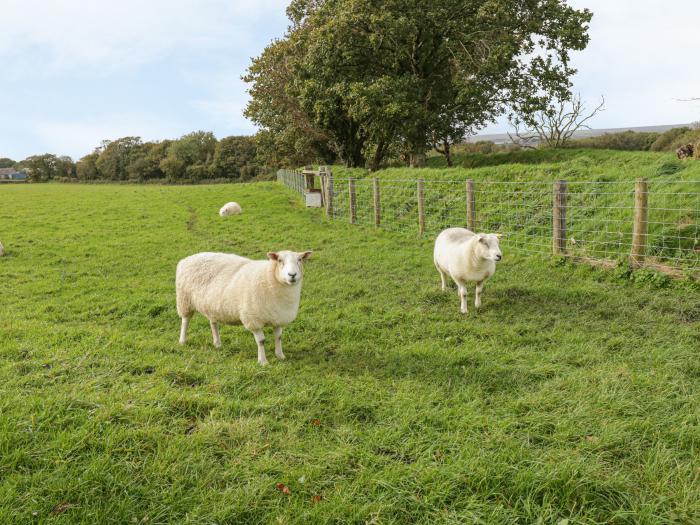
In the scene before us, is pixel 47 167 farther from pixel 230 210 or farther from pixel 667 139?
pixel 667 139

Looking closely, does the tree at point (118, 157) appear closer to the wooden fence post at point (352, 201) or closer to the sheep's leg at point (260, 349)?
the wooden fence post at point (352, 201)

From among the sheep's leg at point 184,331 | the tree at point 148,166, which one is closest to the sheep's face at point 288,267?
the sheep's leg at point 184,331

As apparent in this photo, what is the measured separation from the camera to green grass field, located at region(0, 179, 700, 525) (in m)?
2.83

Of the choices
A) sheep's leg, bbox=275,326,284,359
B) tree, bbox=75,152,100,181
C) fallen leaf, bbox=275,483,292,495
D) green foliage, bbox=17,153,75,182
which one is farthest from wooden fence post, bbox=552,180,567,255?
green foliage, bbox=17,153,75,182

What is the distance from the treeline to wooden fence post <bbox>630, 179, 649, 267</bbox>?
2517 inches

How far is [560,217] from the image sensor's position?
28.6 feet

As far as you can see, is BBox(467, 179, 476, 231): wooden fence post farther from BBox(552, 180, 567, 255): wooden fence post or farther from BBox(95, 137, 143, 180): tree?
BBox(95, 137, 143, 180): tree

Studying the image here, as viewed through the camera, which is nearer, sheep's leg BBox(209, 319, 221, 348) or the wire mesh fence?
sheep's leg BBox(209, 319, 221, 348)

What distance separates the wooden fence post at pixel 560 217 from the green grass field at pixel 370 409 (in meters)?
0.80

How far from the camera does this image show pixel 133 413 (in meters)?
3.73

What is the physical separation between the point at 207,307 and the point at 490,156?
21292 mm

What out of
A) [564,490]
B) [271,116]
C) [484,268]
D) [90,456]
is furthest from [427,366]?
[271,116]

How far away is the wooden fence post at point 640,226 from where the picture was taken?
7445 millimetres

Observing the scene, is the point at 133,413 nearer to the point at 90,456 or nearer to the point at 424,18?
the point at 90,456
